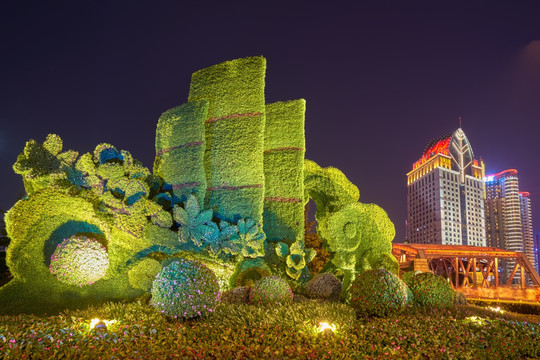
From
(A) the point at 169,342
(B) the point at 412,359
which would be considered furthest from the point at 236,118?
(B) the point at 412,359

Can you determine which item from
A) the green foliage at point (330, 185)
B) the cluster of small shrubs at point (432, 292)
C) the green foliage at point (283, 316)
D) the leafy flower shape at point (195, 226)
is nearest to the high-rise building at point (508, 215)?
the green foliage at point (330, 185)

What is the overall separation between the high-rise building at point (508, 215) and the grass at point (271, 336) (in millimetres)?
81086

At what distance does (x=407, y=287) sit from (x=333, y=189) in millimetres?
4165

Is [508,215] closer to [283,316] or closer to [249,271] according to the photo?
[249,271]

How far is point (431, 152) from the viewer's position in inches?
2721

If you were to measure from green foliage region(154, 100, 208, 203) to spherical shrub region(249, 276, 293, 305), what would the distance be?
10.1ft

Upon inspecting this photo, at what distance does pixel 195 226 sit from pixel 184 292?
3.39 meters

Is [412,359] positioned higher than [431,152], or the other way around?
[431,152]

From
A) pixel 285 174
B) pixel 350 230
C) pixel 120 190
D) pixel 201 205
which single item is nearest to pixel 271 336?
pixel 201 205

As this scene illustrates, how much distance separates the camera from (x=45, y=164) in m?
8.80

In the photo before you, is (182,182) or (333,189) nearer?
(182,182)

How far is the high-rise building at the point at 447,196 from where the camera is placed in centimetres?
6625

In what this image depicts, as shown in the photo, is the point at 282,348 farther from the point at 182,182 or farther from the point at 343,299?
the point at 182,182

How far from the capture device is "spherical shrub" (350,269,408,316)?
656cm
